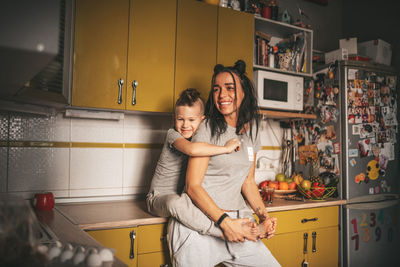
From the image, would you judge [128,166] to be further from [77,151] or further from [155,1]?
[155,1]

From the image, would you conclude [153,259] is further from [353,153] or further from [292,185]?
[353,153]

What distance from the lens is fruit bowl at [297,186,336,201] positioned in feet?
7.52

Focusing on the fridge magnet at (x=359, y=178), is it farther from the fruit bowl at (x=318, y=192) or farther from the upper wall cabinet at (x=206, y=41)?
the upper wall cabinet at (x=206, y=41)

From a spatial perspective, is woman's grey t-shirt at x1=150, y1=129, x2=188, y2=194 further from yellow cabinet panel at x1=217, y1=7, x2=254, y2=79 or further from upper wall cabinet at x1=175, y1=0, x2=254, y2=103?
yellow cabinet panel at x1=217, y1=7, x2=254, y2=79

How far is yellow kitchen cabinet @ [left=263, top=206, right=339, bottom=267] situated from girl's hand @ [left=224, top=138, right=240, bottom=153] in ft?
2.26

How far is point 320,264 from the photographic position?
7.43ft

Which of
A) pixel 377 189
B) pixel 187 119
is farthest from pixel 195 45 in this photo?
pixel 377 189

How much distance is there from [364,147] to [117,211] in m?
1.96

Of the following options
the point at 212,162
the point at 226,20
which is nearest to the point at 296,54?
the point at 226,20

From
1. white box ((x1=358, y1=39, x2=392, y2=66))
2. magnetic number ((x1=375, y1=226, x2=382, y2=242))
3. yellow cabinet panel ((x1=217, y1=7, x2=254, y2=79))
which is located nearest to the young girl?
yellow cabinet panel ((x1=217, y1=7, x2=254, y2=79))

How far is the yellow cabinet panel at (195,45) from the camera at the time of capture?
6.73ft

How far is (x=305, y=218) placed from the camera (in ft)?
7.16

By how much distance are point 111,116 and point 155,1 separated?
799 millimetres

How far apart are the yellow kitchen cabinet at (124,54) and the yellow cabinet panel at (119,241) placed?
28.6 inches
